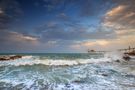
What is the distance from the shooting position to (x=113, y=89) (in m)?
7.34

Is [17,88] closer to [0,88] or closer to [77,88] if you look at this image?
[0,88]

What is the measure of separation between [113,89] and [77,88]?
6.70ft

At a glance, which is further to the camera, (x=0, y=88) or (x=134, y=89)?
(x=0, y=88)

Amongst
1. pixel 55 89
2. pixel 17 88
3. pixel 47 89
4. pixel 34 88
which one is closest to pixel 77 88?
pixel 55 89

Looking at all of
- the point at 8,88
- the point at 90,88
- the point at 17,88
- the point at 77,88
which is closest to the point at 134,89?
the point at 90,88

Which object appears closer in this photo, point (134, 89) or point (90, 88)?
point (134, 89)

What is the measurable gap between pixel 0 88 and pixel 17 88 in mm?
978

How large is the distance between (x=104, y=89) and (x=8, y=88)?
5.64 m

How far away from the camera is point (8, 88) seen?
25.4ft

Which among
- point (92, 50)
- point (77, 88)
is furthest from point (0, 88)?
point (92, 50)

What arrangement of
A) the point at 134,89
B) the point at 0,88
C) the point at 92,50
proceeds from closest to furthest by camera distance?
the point at 134,89 < the point at 0,88 < the point at 92,50

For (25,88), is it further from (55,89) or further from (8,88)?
(55,89)

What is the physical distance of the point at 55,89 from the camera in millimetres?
7566

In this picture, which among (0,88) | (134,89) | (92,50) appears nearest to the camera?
(134,89)
